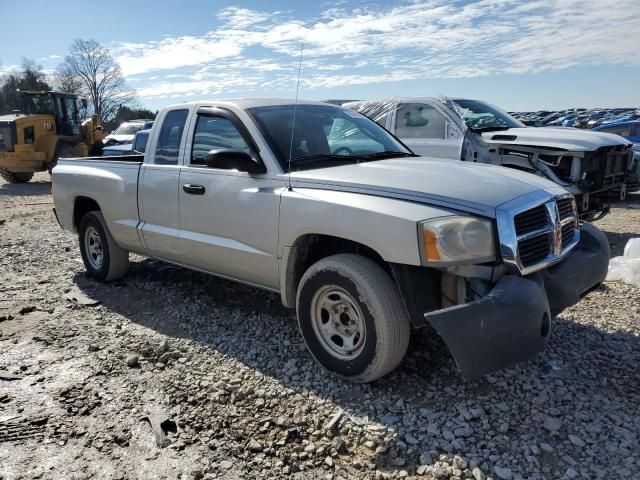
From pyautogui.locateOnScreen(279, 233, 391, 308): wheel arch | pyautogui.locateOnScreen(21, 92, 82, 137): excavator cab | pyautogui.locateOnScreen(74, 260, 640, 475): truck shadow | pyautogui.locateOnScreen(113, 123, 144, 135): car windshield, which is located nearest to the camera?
pyautogui.locateOnScreen(74, 260, 640, 475): truck shadow

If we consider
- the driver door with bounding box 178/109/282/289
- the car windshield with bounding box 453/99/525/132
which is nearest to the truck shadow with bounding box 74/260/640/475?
the driver door with bounding box 178/109/282/289

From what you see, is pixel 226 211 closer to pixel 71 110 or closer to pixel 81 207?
pixel 81 207

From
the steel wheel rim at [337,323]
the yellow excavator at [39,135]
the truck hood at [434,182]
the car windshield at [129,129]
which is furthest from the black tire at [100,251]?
the car windshield at [129,129]

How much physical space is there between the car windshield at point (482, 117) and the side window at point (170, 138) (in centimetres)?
480

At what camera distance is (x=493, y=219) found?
2.89 m

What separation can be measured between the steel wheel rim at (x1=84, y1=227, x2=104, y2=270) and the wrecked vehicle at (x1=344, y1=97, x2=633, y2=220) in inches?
189

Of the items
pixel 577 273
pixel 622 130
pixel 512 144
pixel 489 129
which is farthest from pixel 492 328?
pixel 622 130

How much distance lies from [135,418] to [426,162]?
259 cm

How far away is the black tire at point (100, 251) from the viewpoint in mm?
5527

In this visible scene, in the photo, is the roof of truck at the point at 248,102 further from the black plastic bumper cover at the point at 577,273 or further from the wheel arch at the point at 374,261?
the black plastic bumper cover at the point at 577,273

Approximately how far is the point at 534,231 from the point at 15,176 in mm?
18892

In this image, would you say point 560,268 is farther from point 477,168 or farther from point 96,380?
point 96,380

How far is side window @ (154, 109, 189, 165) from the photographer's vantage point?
460cm

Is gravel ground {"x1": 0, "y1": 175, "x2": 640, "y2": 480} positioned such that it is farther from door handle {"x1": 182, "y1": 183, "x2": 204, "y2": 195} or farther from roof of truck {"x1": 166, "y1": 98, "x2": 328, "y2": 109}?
roof of truck {"x1": 166, "y1": 98, "x2": 328, "y2": 109}
